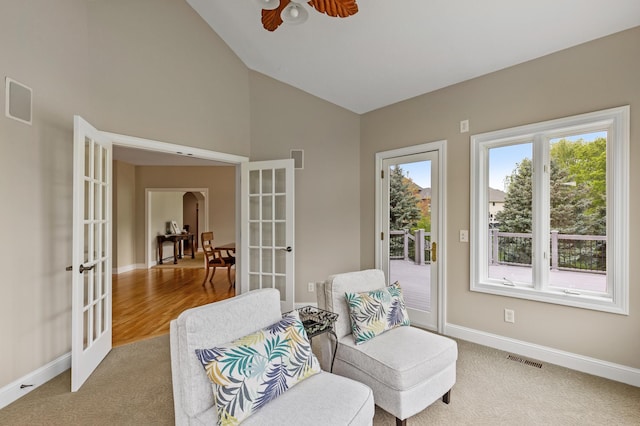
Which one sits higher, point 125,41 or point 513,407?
point 125,41

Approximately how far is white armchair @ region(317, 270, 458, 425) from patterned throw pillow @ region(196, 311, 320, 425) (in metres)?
0.47

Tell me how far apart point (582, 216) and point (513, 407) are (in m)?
1.76

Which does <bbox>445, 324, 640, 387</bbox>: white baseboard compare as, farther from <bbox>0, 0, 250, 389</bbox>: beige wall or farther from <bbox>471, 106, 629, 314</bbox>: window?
<bbox>0, 0, 250, 389</bbox>: beige wall

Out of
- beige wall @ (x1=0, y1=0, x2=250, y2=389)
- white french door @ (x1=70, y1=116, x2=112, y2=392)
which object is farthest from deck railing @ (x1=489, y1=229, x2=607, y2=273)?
white french door @ (x1=70, y1=116, x2=112, y2=392)

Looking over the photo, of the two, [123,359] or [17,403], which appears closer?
[17,403]

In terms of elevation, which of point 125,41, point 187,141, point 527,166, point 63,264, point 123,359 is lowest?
point 123,359

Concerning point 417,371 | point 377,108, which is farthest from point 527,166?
point 417,371

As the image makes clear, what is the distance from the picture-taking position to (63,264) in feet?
8.67

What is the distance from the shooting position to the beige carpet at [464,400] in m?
1.99

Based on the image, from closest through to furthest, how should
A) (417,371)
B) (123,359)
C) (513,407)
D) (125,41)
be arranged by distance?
1. (417,371)
2. (513,407)
3. (123,359)
4. (125,41)

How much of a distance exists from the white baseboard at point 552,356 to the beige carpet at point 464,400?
71mm

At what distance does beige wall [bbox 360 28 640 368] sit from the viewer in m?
2.41

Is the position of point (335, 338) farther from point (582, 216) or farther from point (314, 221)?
point (582, 216)

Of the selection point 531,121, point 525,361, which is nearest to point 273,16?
point 531,121
